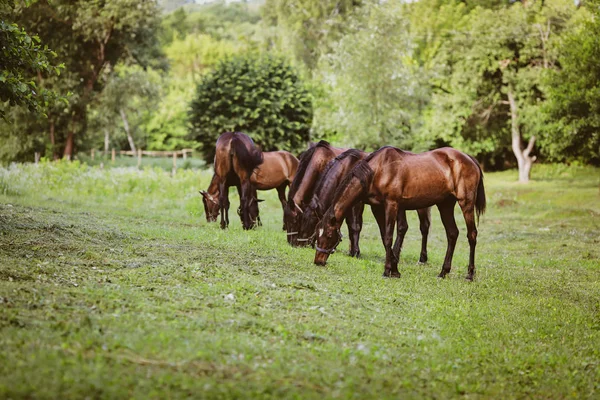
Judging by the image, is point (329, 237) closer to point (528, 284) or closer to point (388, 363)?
point (528, 284)

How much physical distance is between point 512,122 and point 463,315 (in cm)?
3683

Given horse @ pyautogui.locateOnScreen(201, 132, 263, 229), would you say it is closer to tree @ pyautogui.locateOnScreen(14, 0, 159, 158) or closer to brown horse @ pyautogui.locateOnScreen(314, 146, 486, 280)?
brown horse @ pyautogui.locateOnScreen(314, 146, 486, 280)

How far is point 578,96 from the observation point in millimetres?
26688

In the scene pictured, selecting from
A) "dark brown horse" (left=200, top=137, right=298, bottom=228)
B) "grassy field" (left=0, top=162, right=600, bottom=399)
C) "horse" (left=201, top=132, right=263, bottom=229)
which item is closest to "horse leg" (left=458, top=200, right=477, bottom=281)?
"grassy field" (left=0, top=162, right=600, bottom=399)

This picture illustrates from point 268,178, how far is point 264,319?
9.90m

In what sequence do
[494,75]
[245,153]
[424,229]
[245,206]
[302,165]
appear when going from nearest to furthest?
[424,229], [302,165], [245,206], [245,153], [494,75]

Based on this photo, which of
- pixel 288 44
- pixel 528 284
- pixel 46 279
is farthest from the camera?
pixel 288 44

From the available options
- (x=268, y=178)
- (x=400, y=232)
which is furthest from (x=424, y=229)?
(x=268, y=178)

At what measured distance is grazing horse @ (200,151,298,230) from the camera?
17.4 meters

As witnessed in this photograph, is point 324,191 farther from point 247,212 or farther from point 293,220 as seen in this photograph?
point 247,212

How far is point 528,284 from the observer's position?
40.4 feet

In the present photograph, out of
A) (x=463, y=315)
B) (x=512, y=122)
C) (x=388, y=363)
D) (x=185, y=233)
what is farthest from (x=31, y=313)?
(x=512, y=122)

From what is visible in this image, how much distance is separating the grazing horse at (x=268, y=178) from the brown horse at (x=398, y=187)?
5.06m

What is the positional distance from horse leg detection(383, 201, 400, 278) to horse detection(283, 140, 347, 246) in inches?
92.3
